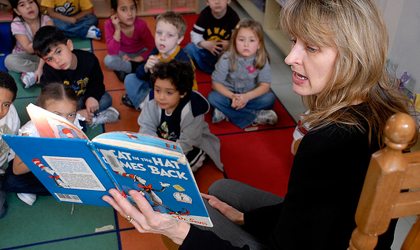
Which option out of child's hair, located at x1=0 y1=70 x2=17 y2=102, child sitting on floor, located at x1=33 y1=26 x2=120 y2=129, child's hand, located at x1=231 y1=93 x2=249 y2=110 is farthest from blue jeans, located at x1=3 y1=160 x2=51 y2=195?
child's hand, located at x1=231 y1=93 x2=249 y2=110

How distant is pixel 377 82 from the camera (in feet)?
3.13

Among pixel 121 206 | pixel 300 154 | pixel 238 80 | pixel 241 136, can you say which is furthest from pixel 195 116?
pixel 300 154

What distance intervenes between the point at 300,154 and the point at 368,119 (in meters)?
0.18

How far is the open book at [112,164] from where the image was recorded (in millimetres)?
879

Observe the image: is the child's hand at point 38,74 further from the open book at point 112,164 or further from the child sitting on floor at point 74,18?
the open book at point 112,164

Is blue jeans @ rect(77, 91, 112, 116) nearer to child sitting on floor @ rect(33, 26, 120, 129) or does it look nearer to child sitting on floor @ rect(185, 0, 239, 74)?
child sitting on floor @ rect(33, 26, 120, 129)

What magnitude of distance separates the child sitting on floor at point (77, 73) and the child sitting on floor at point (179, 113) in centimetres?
46

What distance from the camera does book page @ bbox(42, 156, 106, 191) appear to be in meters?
1.04

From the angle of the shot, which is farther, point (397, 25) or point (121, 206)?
point (397, 25)

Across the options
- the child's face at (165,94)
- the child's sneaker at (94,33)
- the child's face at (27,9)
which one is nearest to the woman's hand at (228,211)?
the child's face at (165,94)

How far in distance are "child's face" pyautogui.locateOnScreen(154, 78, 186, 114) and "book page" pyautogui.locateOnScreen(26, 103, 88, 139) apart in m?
0.92

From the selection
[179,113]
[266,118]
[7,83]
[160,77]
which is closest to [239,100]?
[266,118]

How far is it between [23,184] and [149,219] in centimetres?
111

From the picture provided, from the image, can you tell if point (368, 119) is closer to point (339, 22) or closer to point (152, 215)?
point (339, 22)
